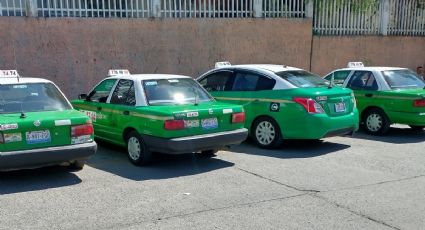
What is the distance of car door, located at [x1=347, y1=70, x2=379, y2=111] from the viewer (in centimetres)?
974

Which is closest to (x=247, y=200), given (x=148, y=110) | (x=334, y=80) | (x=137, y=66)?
(x=148, y=110)

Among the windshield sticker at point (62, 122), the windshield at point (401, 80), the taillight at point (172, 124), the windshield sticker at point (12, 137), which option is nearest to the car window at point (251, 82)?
the taillight at point (172, 124)

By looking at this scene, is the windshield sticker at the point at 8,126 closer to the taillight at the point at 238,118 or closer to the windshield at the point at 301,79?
the taillight at the point at 238,118

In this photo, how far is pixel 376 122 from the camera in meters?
9.73

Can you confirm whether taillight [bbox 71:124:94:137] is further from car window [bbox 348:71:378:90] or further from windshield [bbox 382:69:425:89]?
windshield [bbox 382:69:425:89]

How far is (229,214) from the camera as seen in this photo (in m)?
4.95

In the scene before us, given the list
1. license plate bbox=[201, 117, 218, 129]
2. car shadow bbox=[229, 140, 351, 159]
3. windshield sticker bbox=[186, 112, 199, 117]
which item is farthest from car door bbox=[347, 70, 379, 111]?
windshield sticker bbox=[186, 112, 199, 117]

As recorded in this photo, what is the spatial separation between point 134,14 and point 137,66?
1.27 m

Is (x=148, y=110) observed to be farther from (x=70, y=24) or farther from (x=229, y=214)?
(x=70, y=24)

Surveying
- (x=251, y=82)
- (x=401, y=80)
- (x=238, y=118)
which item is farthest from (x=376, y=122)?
(x=238, y=118)

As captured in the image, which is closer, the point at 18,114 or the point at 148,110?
the point at 18,114

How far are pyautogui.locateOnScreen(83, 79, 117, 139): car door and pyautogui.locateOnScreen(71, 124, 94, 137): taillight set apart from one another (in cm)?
132

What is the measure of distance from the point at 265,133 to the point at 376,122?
286cm

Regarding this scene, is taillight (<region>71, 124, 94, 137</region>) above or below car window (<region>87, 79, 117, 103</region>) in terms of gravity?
below
